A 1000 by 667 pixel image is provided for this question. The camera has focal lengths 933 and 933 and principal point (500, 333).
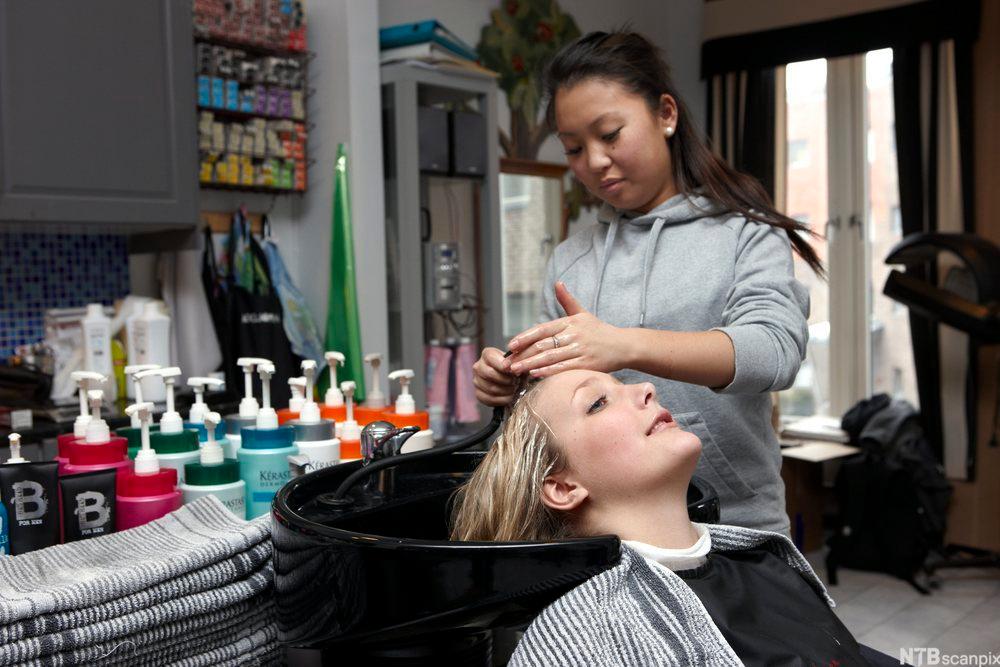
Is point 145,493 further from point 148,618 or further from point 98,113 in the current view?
point 98,113

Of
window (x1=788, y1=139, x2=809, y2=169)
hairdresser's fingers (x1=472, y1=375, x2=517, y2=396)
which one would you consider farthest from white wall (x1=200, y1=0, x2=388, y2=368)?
window (x1=788, y1=139, x2=809, y2=169)

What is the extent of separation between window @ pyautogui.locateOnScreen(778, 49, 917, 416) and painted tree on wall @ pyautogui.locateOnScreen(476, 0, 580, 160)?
1447 millimetres

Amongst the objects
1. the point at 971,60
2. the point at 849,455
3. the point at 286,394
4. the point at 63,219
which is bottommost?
the point at 849,455

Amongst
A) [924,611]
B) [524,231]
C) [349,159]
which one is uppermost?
[349,159]

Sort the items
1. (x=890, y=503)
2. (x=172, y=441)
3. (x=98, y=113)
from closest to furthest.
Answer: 1. (x=172, y=441)
2. (x=98, y=113)
3. (x=890, y=503)

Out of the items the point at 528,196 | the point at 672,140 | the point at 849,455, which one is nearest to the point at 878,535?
the point at 849,455

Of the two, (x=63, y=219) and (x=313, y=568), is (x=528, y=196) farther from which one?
(x=313, y=568)

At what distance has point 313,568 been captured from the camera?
3.01ft

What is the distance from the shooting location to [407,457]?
122 centimetres

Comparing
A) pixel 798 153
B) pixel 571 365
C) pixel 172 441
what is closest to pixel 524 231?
pixel 798 153

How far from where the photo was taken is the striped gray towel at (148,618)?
87cm

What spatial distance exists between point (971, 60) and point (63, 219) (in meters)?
4.07

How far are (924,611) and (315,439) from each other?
333 cm

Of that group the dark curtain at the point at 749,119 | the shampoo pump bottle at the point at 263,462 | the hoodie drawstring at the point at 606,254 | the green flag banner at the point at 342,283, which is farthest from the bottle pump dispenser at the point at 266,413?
the dark curtain at the point at 749,119
